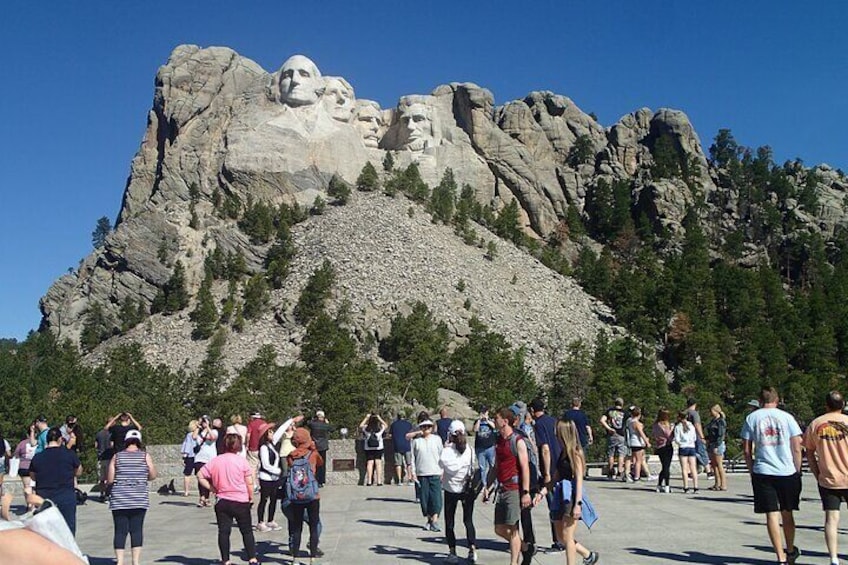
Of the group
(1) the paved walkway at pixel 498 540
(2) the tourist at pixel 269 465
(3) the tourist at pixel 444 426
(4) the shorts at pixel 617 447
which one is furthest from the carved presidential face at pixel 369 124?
(2) the tourist at pixel 269 465

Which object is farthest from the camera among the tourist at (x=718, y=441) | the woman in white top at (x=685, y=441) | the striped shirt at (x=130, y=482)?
the tourist at (x=718, y=441)

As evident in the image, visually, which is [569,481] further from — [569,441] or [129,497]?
[129,497]

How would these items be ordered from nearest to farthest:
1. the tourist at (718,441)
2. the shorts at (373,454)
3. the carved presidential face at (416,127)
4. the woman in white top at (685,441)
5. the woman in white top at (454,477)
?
the woman in white top at (454,477) → the woman in white top at (685,441) → the tourist at (718,441) → the shorts at (373,454) → the carved presidential face at (416,127)

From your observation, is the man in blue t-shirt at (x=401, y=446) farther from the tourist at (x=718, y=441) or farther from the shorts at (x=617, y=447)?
the tourist at (x=718, y=441)

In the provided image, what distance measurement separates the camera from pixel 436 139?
325 ft

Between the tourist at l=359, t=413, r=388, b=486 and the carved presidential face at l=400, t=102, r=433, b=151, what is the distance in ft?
256

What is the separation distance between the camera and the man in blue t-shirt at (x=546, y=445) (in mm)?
9023

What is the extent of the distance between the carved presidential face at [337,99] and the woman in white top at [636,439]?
7559cm

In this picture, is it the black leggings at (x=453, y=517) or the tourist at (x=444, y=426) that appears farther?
the tourist at (x=444, y=426)

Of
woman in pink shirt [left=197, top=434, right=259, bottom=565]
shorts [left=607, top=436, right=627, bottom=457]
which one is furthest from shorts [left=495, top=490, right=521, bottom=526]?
shorts [left=607, top=436, right=627, bottom=457]

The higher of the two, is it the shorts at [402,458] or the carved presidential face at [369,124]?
the carved presidential face at [369,124]

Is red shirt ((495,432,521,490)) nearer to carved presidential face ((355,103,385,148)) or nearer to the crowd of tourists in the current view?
the crowd of tourists

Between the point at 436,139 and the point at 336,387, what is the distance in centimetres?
5548

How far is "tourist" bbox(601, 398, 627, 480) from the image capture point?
19891 millimetres
